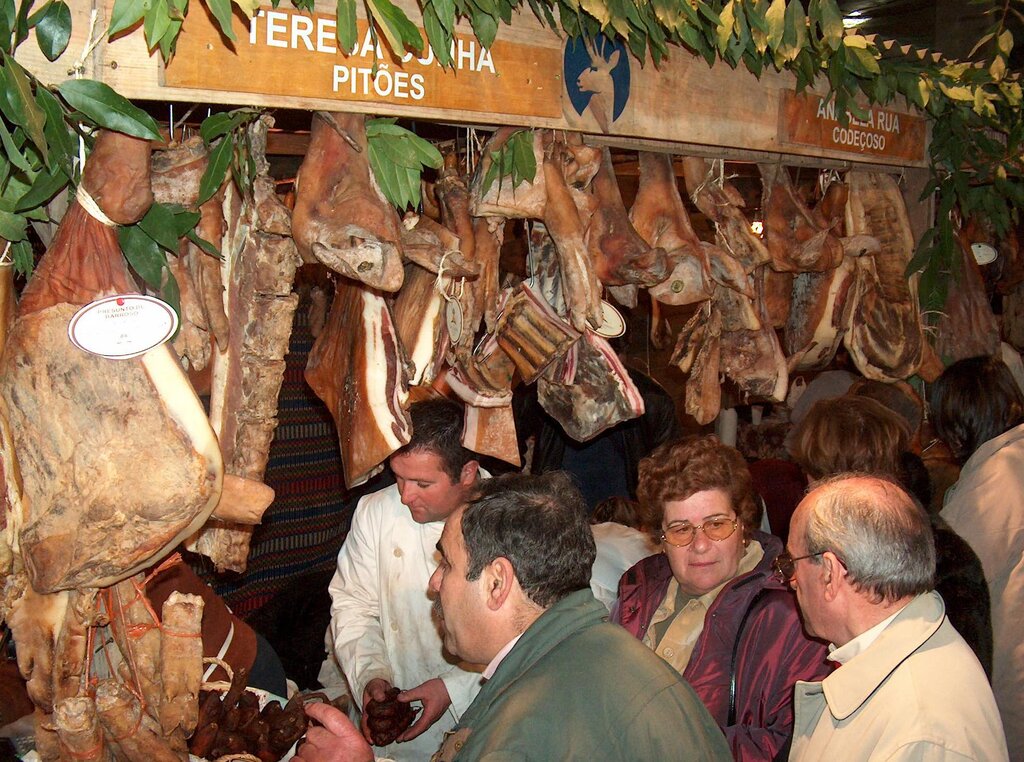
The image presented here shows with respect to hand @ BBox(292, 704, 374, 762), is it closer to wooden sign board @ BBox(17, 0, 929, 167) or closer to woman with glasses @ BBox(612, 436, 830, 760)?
woman with glasses @ BBox(612, 436, 830, 760)

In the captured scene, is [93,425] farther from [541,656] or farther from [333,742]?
[541,656]

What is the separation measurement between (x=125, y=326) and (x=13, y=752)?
1035mm

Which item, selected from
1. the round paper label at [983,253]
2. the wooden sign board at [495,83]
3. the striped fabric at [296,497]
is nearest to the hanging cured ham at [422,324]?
the wooden sign board at [495,83]

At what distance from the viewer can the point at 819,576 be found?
2.36 meters

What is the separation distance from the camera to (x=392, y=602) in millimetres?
3645

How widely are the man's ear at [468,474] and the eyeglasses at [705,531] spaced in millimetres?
851

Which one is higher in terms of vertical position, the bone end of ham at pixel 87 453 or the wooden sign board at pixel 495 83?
the wooden sign board at pixel 495 83

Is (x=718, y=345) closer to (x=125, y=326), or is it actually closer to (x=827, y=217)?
(x=827, y=217)

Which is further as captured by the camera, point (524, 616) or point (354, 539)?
point (354, 539)

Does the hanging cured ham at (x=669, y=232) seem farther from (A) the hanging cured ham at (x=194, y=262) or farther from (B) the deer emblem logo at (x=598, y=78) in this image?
(A) the hanging cured ham at (x=194, y=262)

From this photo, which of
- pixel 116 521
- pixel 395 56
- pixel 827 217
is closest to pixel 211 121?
pixel 395 56

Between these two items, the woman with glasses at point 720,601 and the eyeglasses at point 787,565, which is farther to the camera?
the woman with glasses at point 720,601

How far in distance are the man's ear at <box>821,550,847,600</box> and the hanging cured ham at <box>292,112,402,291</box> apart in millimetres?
1178

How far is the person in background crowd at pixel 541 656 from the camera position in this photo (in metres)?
1.91
